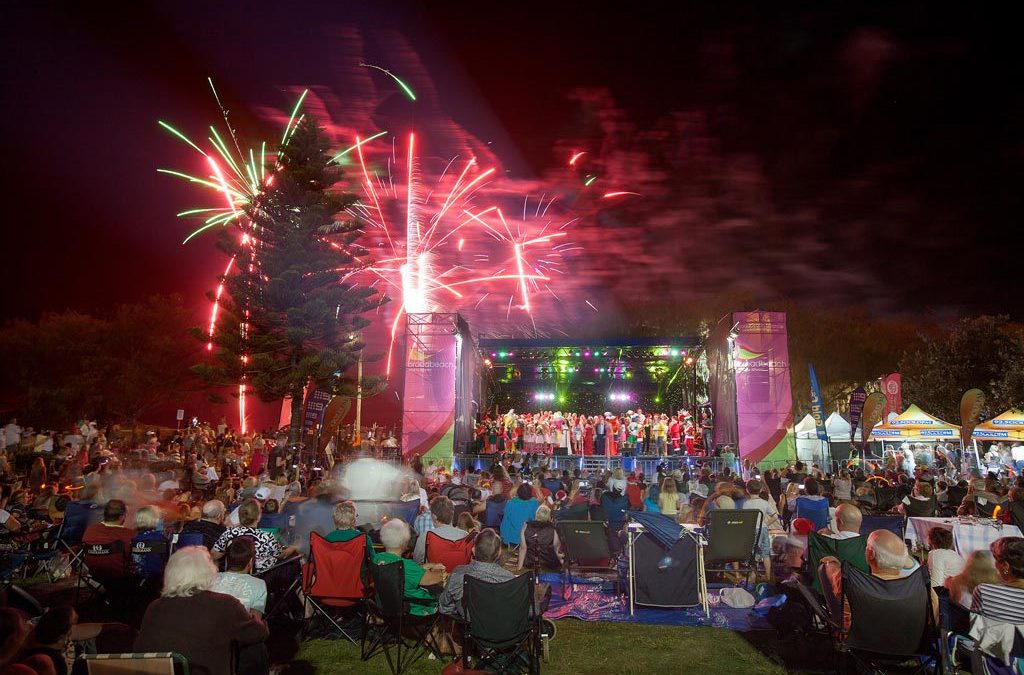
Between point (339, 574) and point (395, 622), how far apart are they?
0.61 m

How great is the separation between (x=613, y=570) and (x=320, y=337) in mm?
13174

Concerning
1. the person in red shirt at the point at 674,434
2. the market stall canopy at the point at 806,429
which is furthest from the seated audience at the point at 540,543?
the market stall canopy at the point at 806,429

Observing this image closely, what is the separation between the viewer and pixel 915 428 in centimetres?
1791

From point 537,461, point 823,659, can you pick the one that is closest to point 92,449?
point 537,461

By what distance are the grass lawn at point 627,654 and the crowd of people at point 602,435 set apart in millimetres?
15956

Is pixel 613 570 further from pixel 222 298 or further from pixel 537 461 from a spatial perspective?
pixel 222 298

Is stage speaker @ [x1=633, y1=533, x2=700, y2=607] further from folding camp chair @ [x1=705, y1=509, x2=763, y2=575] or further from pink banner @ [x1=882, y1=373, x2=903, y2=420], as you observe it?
pink banner @ [x1=882, y1=373, x2=903, y2=420]

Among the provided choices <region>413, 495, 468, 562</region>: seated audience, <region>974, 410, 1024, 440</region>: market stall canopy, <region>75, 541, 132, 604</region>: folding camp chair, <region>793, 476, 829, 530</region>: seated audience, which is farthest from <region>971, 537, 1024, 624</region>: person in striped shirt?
<region>974, 410, 1024, 440</region>: market stall canopy

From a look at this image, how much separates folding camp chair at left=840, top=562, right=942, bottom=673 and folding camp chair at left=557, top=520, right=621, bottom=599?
3.18 metres

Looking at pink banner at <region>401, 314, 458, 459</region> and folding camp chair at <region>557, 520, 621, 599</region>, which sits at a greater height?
pink banner at <region>401, 314, 458, 459</region>

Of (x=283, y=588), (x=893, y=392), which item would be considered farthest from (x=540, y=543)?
(x=893, y=392)

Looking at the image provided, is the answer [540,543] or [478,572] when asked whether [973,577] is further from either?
[540,543]

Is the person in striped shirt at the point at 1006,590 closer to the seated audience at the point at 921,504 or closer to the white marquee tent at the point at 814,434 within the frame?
the seated audience at the point at 921,504

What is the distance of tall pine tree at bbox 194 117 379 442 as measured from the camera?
17.6 metres
